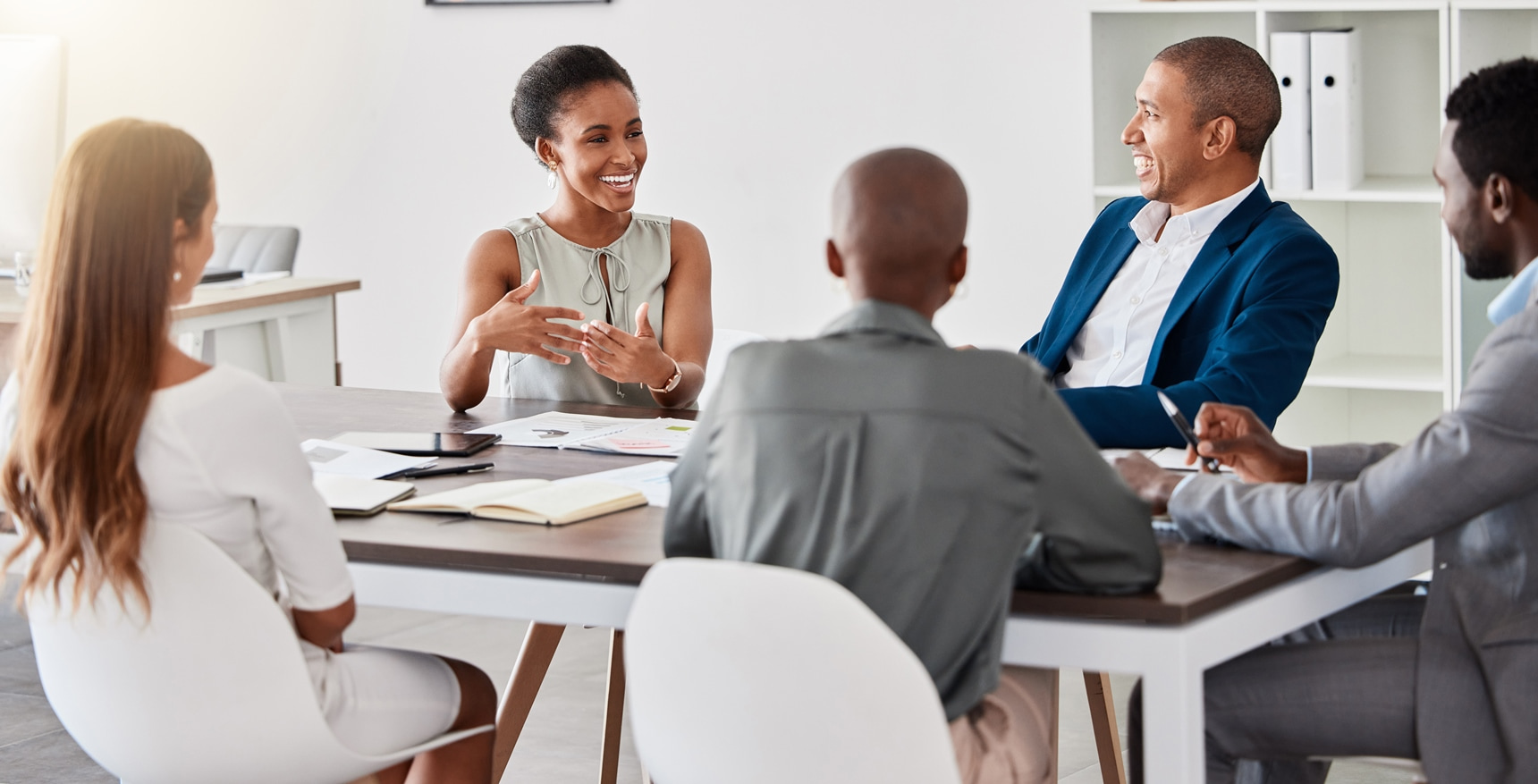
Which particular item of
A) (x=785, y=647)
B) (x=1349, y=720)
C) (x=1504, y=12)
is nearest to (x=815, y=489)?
(x=785, y=647)

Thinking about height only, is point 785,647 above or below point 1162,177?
below

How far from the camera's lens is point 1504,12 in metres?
3.22

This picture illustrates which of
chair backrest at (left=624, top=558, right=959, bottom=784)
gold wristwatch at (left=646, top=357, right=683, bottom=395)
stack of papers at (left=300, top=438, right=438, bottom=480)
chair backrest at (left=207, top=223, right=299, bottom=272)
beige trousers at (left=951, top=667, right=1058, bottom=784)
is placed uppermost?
chair backrest at (left=207, top=223, right=299, bottom=272)

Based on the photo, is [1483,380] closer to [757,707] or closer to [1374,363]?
[757,707]

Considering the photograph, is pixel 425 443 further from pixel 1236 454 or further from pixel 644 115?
pixel 644 115

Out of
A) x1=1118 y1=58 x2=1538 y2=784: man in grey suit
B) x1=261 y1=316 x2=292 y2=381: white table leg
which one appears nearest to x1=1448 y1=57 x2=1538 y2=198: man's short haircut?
x1=1118 y1=58 x2=1538 y2=784: man in grey suit

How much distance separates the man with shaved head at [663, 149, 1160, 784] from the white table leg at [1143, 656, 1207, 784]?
78 millimetres

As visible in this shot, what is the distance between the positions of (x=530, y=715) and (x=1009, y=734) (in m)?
1.65

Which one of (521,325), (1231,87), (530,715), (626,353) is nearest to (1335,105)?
(1231,87)

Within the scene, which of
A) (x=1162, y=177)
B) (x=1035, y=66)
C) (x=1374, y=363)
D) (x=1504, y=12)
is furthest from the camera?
(x=1035, y=66)

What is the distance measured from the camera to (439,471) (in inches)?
76.4

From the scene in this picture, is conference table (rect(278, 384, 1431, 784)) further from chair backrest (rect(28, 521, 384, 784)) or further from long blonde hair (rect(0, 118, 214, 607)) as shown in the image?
long blonde hair (rect(0, 118, 214, 607))

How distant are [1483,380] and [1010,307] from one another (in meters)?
2.67

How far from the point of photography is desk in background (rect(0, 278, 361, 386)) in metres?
3.70
